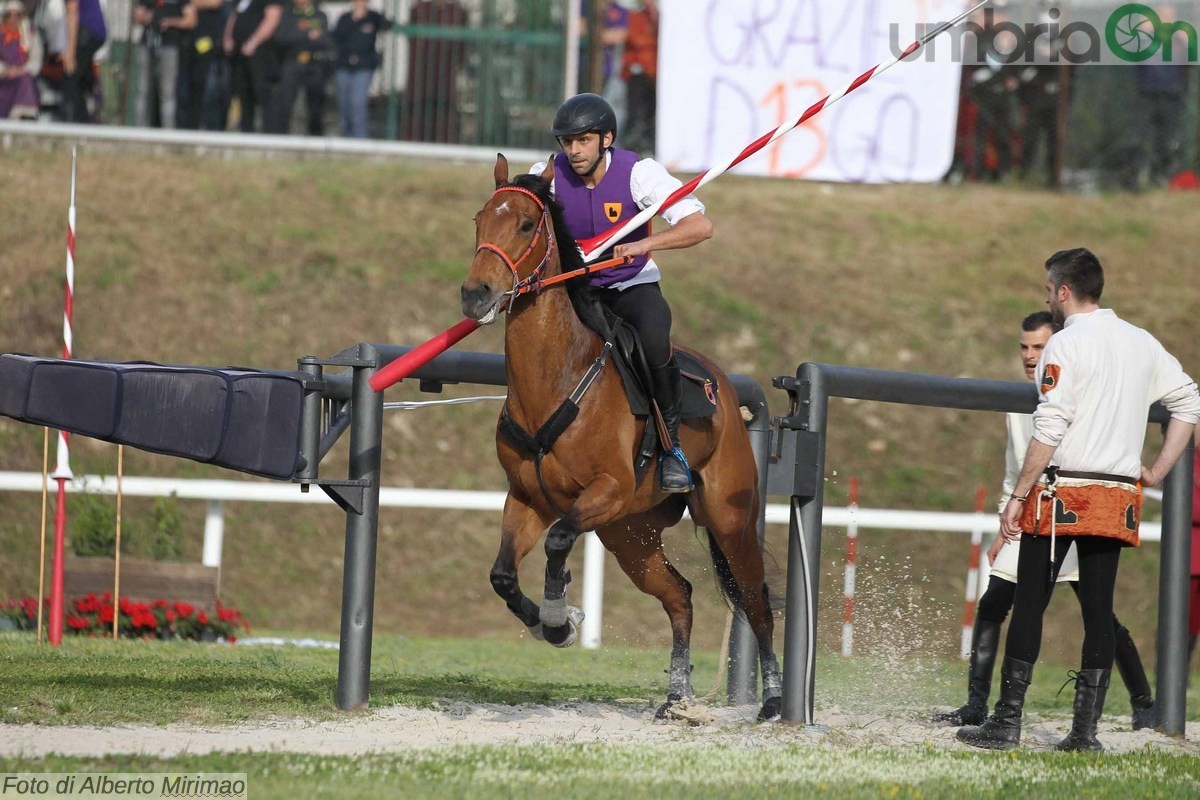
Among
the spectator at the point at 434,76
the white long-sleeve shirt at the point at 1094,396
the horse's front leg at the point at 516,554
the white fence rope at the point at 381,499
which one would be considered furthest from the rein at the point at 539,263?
the spectator at the point at 434,76

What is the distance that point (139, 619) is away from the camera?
1053cm

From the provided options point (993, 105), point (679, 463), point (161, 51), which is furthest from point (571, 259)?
point (993, 105)

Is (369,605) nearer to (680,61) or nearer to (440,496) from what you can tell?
(440,496)

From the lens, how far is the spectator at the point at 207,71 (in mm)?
17969

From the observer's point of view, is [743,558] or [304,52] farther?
[304,52]

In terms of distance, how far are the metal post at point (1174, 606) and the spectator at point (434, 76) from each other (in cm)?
1273

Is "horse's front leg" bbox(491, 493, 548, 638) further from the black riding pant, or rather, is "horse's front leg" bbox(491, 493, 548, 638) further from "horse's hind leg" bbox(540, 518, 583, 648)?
the black riding pant

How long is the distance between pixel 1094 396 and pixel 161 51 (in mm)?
14167

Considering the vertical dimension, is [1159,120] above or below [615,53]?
below

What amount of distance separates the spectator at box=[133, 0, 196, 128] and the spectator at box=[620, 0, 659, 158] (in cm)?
521

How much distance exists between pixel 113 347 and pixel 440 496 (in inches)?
213

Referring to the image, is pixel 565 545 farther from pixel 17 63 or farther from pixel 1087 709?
pixel 17 63

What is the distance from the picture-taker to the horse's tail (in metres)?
7.88

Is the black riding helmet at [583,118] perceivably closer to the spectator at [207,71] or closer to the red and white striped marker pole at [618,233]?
the red and white striped marker pole at [618,233]
